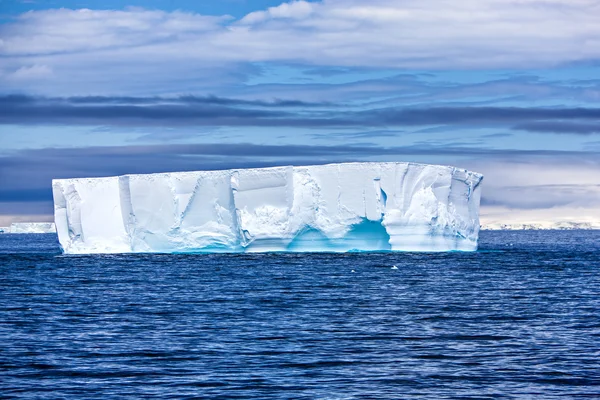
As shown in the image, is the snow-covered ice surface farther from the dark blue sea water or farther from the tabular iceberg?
the dark blue sea water

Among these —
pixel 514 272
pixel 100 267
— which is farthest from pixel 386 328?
pixel 100 267

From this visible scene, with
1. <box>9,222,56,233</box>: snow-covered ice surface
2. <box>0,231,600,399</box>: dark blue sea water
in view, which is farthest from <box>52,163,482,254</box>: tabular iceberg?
<box>9,222,56,233</box>: snow-covered ice surface

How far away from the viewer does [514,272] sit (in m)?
31.7

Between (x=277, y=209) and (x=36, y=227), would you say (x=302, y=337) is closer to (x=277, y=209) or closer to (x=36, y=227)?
(x=277, y=209)

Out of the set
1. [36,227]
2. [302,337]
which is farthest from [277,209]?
[36,227]

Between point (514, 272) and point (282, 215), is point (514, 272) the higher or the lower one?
the lower one

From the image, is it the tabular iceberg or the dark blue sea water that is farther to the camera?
the tabular iceberg

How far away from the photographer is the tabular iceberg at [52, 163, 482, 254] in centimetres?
3481

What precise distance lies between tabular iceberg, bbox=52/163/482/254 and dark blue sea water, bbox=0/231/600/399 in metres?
6.20

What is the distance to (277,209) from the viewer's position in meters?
34.9

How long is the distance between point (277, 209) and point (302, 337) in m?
20.2

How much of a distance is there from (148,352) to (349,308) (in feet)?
22.5

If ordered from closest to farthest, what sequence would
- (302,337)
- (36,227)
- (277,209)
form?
(302,337) < (277,209) < (36,227)

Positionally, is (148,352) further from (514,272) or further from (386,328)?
(514,272)
